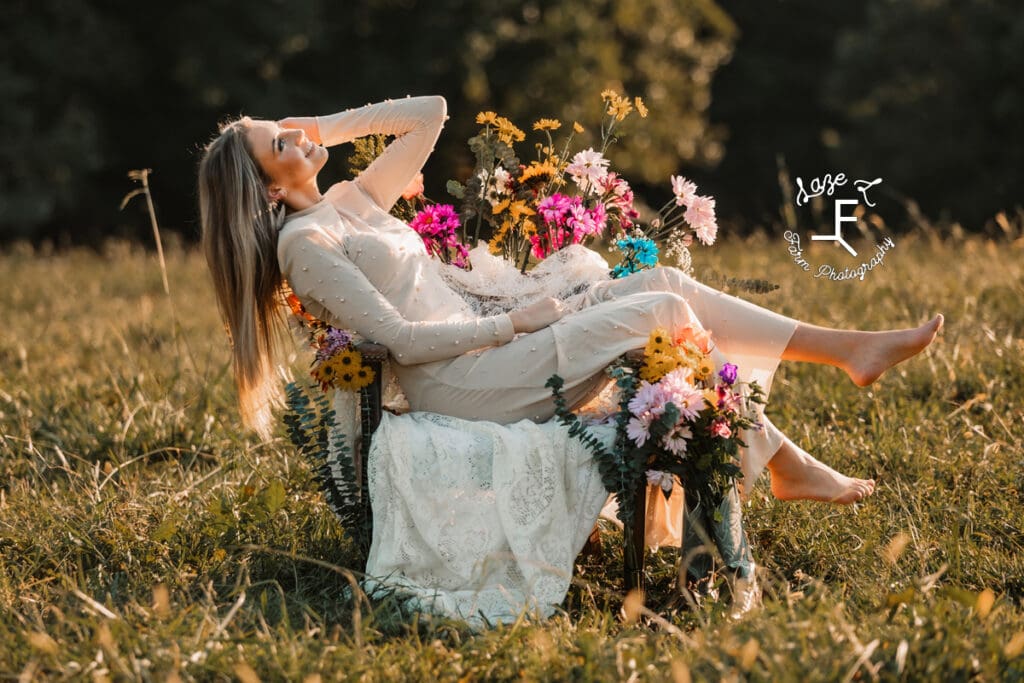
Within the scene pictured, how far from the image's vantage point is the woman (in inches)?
128

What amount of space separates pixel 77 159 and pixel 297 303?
1211 centimetres

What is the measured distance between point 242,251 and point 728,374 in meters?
1.38

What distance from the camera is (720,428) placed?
9.91 ft

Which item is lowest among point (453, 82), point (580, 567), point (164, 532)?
point (580, 567)

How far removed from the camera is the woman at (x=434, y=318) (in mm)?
3240

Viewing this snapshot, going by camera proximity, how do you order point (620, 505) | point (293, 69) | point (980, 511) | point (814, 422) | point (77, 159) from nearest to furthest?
point (620, 505) < point (980, 511) < point (814, 422) < point (77, 159) < point (293, 69)

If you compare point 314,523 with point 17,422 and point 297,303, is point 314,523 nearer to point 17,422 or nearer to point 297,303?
point 297,303

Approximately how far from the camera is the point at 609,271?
3.64 m

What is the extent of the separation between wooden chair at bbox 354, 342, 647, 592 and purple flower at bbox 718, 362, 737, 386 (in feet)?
0.69

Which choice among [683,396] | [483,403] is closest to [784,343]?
[683,396]

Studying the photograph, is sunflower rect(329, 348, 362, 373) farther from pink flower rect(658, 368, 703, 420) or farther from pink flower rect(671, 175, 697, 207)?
pink flower rect(671, 175, 697, 207)

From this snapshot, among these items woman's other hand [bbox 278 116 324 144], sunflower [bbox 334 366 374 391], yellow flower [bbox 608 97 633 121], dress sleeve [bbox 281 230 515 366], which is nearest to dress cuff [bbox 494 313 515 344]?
dress sleeve [bbox 281 230 515 366]

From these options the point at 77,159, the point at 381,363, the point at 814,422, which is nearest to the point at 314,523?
the point at 381,363

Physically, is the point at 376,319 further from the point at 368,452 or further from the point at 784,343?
the point at 784,343
